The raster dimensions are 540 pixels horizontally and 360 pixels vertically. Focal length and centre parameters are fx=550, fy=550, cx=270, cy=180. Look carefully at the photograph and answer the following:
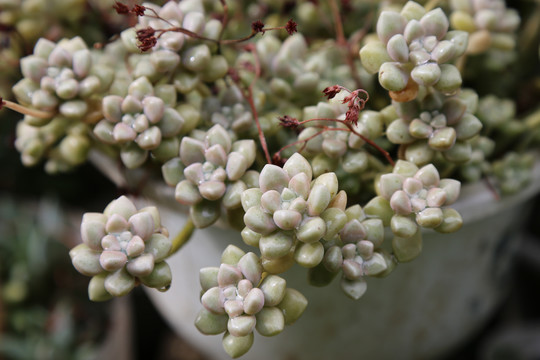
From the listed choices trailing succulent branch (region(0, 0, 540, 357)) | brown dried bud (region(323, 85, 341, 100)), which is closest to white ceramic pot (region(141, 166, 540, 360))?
trailing succulent branch (region(0, 0, 540, 357))

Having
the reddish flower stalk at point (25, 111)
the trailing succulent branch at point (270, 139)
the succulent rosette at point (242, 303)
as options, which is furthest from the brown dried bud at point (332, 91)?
the reddish flower stalk at point (25, 111)

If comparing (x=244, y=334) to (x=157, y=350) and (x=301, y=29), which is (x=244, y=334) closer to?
(x=301, y=29)

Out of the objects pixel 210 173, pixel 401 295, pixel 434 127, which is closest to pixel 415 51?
pixel 434 127

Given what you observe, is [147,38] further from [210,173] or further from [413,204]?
[413,204]

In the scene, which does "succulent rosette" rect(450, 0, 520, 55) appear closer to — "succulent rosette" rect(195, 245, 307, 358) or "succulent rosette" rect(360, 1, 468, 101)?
"succulent rosette" rect(360, 1, 468, 101)

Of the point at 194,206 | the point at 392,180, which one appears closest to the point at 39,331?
the point at 194,206
